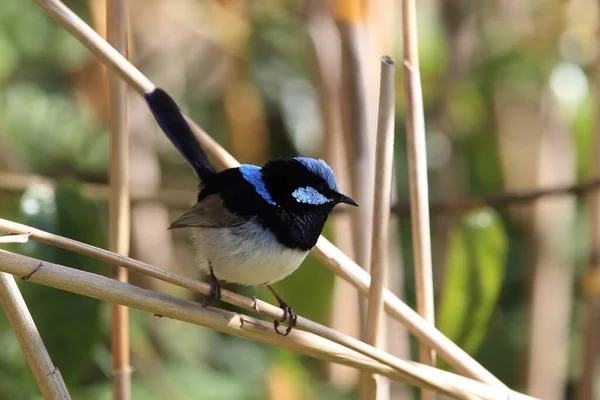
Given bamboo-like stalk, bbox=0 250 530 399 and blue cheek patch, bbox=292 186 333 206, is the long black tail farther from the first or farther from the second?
bamboo-like stalk, bbox=0 250 530 399

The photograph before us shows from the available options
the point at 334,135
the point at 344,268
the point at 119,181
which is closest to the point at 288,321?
the point at 344,268

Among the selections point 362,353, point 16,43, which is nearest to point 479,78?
point 16,43

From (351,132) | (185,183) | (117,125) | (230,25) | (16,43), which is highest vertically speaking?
(230,25)

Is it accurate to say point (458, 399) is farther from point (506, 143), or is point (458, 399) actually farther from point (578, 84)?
point (506, 143)

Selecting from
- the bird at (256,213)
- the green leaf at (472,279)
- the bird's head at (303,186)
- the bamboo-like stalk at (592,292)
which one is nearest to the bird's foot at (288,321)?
the bird at (256,213)

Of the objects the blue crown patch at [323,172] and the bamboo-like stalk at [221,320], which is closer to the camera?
the bamboo-like stalk at [221,320]

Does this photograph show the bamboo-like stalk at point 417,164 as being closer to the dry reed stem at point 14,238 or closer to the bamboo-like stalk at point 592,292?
the dry reed stem at point 14,238
